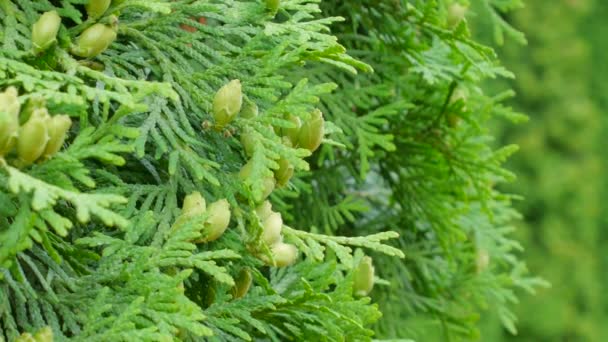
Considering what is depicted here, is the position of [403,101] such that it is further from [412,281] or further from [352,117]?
[412,281]

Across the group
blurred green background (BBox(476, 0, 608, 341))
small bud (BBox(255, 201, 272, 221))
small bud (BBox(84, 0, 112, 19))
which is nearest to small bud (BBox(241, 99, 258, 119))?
small bud (BBox(255, 201, 272, 221))

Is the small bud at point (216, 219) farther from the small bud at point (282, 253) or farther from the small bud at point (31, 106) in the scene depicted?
the small bud at point (31, 106)

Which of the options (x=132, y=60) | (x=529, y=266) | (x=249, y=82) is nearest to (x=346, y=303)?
(x=249, y=82)

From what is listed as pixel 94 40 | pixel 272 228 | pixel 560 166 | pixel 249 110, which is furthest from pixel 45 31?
pixel 560 166

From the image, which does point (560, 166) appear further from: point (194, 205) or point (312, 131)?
point (194, 205)

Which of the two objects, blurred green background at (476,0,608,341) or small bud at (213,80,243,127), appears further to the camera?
blurred green background at (476,0,608,341)

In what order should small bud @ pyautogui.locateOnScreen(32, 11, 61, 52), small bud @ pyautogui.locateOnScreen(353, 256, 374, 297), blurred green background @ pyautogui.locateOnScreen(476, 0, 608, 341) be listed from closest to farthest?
small bud @ pyautogui.locateOnScreen(32, 11, 61, 52) < small bud @ pyautogui.locateOnScreen(353, 256, 374, 297) < blurred green background @ pyautogui.locateOnScreen(476, 0, 608, 341)

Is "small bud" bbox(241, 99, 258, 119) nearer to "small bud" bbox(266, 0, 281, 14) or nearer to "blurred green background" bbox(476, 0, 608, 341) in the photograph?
"small bud" bbox(266, 0, 281, 14)

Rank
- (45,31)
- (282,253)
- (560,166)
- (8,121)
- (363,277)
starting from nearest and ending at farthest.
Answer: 1. (8,121)
2. (45,31)
3. (282,253)
4. (363,277)
5. (560,166)
